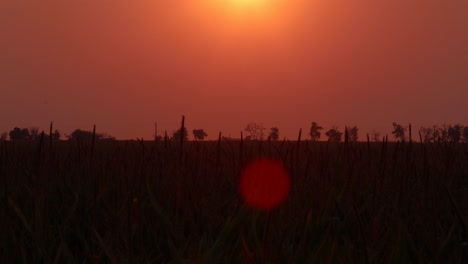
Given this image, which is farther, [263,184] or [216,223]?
[263,184]

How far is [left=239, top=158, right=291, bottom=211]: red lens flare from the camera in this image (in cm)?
336

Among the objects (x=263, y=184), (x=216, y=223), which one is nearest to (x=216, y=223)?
(x=216, y=223)

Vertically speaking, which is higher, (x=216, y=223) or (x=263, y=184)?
(x=263, y=184)

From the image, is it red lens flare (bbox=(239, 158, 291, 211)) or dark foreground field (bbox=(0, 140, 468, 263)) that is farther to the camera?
red lens flare (bbox=(239, 158, 291, 211))

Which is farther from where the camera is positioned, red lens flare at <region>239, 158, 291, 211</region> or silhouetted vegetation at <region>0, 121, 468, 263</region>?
red lens flare at <region>239, 158, 291, 211</region>

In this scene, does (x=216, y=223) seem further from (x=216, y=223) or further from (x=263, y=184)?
(x=263, y=184)

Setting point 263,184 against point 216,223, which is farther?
point 263,184

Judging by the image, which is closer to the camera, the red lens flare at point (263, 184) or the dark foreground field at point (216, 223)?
the dark foreground field at point (216, 223)

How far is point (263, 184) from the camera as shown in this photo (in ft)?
11.5

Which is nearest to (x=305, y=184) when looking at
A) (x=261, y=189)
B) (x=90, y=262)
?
(x=261, y=189)

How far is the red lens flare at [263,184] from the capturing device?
132 inches

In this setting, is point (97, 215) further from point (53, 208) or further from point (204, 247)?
point (204, 247)

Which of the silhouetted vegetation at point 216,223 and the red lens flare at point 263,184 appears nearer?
the silhouetted vegetation at point 216,223

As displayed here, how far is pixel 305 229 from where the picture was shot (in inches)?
105
